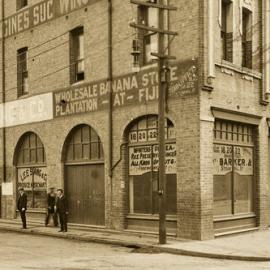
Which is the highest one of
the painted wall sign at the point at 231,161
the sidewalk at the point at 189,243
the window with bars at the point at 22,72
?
the window with bars at the point at 22,72

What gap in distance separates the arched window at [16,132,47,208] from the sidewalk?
2.82 m

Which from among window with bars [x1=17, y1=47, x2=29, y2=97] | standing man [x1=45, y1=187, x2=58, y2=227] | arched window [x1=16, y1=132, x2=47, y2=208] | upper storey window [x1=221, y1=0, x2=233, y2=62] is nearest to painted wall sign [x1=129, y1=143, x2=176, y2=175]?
upper storey window [x1=221, y1=0, x2=233, y2=62]

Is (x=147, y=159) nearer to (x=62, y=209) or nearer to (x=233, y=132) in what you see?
(x=233, y=132)

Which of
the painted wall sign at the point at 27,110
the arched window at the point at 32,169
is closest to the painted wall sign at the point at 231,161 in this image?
the painted wall sign at the point at 27,110

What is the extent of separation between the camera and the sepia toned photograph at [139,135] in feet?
56.3

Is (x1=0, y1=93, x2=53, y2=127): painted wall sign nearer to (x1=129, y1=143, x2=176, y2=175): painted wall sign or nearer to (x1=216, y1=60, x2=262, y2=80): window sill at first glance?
(x1=129, y1=143, x2=176, y2=175): painted wall sign

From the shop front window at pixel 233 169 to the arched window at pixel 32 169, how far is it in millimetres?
8146

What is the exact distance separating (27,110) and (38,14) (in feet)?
13.5

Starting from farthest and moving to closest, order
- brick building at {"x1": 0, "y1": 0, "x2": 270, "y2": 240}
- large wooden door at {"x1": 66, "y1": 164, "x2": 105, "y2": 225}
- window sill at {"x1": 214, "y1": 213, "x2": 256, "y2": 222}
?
large wooden door at {"x1": 66, "y1": 164, "x2": 105, "y2": 225}, window sill at {"x1": 214, "y1": 213, "x2": 256, "y2": 222}, brick building at {"x1": 0, "y1": 0, "x2": 270, "y2": 240}

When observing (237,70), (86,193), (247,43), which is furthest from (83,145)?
(247,43)

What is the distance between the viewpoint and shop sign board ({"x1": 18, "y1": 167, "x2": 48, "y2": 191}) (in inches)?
968

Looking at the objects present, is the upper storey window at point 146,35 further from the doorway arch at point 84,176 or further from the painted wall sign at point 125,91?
the doorway arch at point 84,176

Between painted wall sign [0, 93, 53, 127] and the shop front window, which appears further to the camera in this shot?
painted wall sign [0, 93, 53, 127]

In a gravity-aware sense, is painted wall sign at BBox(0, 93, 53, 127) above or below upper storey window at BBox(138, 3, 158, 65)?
below
